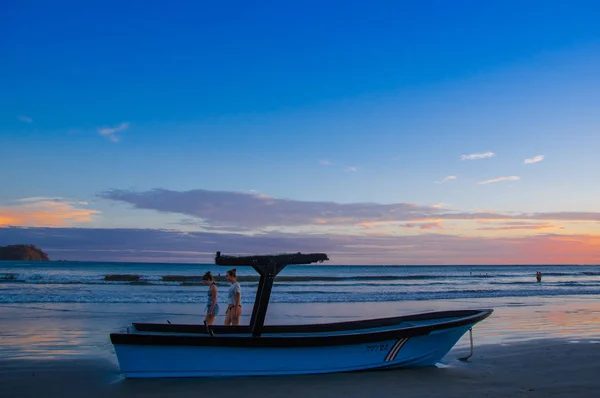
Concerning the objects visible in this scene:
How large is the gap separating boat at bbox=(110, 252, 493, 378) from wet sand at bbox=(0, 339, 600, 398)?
169 millimetres

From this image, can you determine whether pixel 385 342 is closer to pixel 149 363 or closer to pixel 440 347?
pixel 440 347

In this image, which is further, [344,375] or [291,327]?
[291,327]

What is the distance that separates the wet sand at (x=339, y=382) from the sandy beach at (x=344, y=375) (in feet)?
0.05

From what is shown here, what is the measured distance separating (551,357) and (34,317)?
15.1 m

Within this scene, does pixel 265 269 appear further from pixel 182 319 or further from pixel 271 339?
pixel 182 319

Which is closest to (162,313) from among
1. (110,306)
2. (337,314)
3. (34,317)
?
(110,306)

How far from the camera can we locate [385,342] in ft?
29.0

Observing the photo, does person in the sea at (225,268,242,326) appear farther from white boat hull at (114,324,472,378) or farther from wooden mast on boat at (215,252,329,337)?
white boat hull at (114,324,472,378)

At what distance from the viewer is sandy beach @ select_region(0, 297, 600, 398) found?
305 inches

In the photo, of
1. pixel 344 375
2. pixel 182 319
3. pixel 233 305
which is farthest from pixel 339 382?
pixel 182 319

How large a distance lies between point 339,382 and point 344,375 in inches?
17.6

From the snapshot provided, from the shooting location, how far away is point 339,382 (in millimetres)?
8219

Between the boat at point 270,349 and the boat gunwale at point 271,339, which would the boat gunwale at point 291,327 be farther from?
the boat gunwale at point 271,339

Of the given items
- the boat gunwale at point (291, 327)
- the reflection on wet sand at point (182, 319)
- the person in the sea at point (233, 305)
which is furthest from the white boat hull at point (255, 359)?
the reflection on wet sand at point (182, 319)
